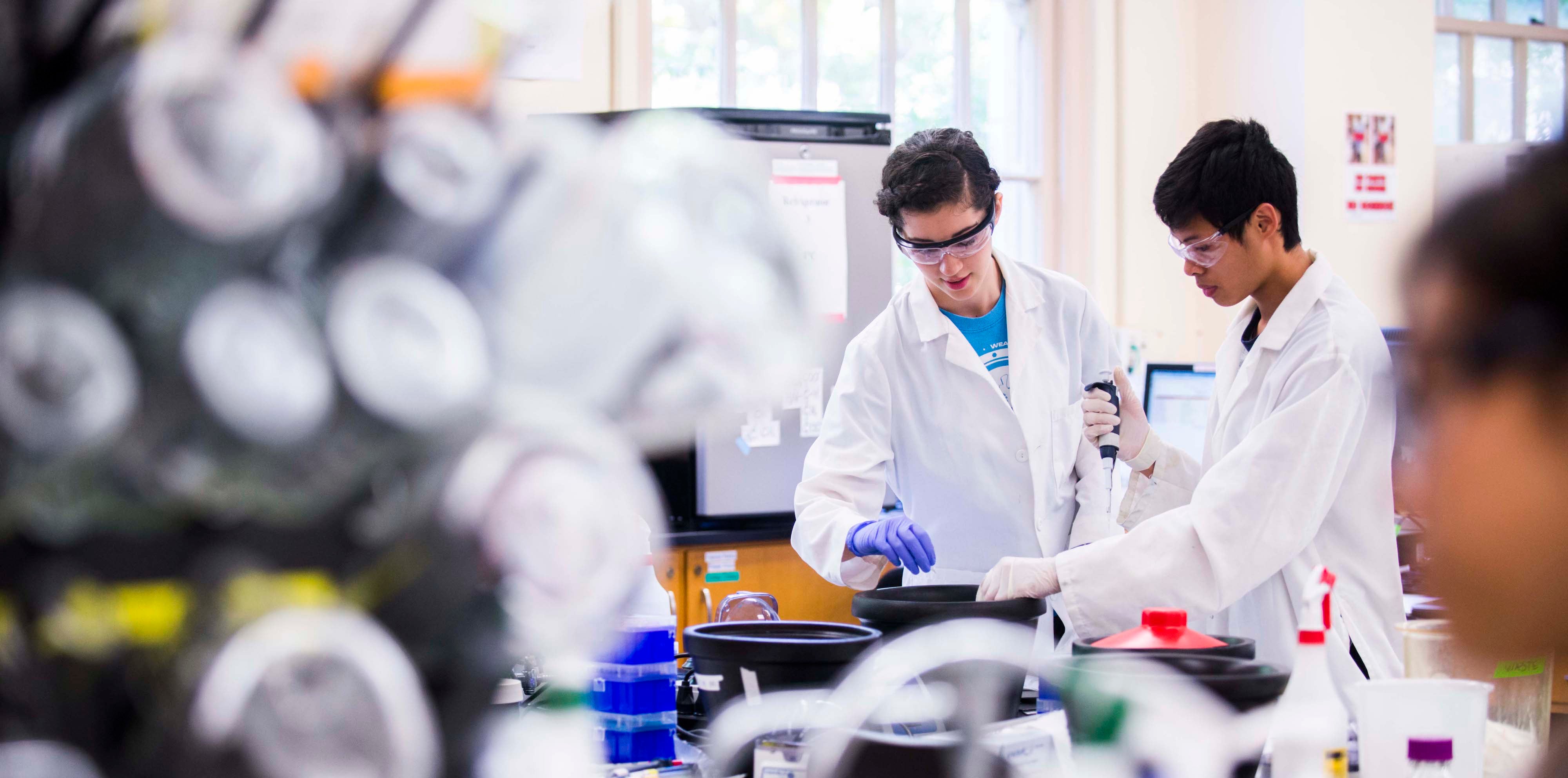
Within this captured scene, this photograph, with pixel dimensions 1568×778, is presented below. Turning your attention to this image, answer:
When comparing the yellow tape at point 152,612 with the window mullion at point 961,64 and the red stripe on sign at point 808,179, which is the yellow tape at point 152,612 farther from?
the window mullion at point 961,64

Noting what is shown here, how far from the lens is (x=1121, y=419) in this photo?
2135mm

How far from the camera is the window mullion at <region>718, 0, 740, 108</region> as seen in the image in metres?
3.98

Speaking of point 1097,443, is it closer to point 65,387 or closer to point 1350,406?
point 1350,406

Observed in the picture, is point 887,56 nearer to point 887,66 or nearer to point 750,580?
point 887,66

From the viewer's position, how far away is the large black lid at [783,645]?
1026 mm

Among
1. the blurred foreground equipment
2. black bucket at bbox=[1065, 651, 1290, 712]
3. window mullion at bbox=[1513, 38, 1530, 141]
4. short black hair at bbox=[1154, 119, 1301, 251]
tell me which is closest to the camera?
the blurred foreground equipment

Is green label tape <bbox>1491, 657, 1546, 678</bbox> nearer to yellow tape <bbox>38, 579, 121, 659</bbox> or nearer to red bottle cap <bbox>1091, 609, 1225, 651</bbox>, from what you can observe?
red bottle cap <bbox>1091, 609, 1225, 651</bbox>

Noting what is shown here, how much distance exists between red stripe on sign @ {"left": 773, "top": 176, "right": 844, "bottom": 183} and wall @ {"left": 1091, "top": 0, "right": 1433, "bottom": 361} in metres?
1.75

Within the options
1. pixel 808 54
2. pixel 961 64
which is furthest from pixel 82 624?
pixel 961 64

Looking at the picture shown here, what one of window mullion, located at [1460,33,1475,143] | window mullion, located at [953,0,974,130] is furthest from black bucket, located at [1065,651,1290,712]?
window mullion, located at [1460,33,1475,143]

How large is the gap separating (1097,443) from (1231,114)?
296cm

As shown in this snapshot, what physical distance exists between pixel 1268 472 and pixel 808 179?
1689 millimetres

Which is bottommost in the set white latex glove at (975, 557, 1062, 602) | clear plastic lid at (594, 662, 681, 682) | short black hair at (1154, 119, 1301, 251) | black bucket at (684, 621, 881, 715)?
clear plastic lid at (594, 662, 681, 682)

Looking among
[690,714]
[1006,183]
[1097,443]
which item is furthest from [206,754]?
[1006,183]
